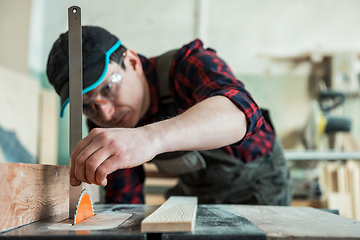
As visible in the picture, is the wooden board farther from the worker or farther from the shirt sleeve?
the shirt sleeve

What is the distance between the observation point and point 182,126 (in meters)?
0.70

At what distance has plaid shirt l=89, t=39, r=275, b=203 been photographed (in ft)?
2.82

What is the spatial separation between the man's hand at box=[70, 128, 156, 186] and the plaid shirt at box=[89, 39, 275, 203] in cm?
31

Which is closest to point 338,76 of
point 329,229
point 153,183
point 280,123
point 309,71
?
point 309,71

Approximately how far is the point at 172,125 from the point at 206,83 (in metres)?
0.32

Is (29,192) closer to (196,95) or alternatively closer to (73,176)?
(73,176)

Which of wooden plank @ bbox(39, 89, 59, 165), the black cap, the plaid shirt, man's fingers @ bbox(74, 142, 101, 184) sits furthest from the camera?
wooden plank @ bbox(39, 89, 59, 165)

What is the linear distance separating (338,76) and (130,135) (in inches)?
108

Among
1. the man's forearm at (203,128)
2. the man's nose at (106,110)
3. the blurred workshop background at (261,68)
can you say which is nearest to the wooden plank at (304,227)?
the man's forearm at (203,128)

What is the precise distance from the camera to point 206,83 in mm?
968

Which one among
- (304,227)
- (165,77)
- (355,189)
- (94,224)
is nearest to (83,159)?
(94,224)

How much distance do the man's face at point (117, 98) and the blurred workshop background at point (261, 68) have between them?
1077 millimetres

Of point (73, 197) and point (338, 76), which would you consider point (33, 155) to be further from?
point (338, 76)

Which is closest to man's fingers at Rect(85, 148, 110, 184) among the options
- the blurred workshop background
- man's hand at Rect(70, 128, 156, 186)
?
man's hand at Rect(70, 128, 156, 186)
